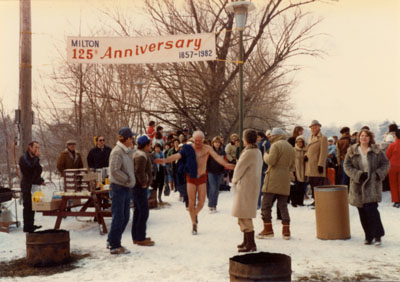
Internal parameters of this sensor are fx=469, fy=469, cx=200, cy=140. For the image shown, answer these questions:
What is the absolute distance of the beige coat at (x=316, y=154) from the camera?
1062 cm

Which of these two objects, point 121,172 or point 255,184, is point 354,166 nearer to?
point 255,184

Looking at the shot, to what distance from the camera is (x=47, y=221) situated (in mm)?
10828

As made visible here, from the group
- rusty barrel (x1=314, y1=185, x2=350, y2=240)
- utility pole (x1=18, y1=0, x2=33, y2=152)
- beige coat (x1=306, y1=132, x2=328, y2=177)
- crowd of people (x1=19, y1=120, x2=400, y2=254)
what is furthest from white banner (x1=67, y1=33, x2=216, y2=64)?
rusty barrel (x1=314, y1=185, x2=350, y2=240)

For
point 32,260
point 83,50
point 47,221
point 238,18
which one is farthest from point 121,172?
point 238,18

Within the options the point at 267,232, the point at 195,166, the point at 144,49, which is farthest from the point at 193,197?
the point at 144,49

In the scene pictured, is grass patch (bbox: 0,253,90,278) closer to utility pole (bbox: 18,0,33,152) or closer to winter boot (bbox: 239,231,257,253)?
winter boot (bbox: 239,231,257,253)

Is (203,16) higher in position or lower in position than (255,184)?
higher

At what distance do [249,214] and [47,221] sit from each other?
218 inches

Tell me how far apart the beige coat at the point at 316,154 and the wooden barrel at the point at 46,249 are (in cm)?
613

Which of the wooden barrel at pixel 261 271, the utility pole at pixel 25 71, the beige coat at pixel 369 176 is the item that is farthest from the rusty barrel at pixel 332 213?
the utility pole at pixel 25 71

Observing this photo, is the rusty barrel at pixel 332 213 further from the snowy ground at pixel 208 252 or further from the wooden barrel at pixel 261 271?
the wooden barrel at pixel 261 271

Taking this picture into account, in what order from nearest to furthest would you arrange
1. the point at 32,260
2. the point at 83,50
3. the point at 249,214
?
the point at 32,260, the point at 249,214, the point at 83,50

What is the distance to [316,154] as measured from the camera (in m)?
10.8

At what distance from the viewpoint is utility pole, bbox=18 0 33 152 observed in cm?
1054
